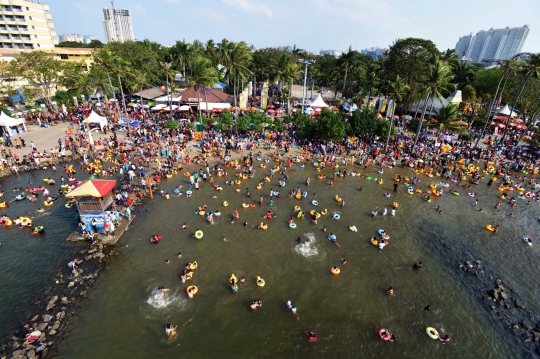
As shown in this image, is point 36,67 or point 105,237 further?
point 36,67

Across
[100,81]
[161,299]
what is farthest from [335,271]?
[100,81]

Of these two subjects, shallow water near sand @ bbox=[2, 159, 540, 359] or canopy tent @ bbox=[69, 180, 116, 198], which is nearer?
shallow water near sand @ bbox=[2, 159, 540, 359]

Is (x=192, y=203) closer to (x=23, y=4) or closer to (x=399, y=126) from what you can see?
(x=399, y=126)

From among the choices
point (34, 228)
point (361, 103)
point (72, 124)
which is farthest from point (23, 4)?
point (361, 103)

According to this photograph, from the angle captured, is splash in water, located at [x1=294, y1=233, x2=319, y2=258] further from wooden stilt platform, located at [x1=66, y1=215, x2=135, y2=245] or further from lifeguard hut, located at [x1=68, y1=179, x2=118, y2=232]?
lifeguard hut, located at [x1=68, y1=179, x2=118, y2=232]

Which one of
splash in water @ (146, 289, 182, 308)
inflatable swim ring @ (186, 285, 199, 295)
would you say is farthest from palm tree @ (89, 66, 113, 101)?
inflatable swim ring @ (186, 285, 199, 295)

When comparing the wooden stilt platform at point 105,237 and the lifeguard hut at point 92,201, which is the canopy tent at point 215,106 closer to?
the lifeguard hut at point 92,201

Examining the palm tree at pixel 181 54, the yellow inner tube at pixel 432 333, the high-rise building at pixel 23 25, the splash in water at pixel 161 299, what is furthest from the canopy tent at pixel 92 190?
the high-rise building at pixel 23 25

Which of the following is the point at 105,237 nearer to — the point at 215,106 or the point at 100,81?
Result: the point at 215,106
